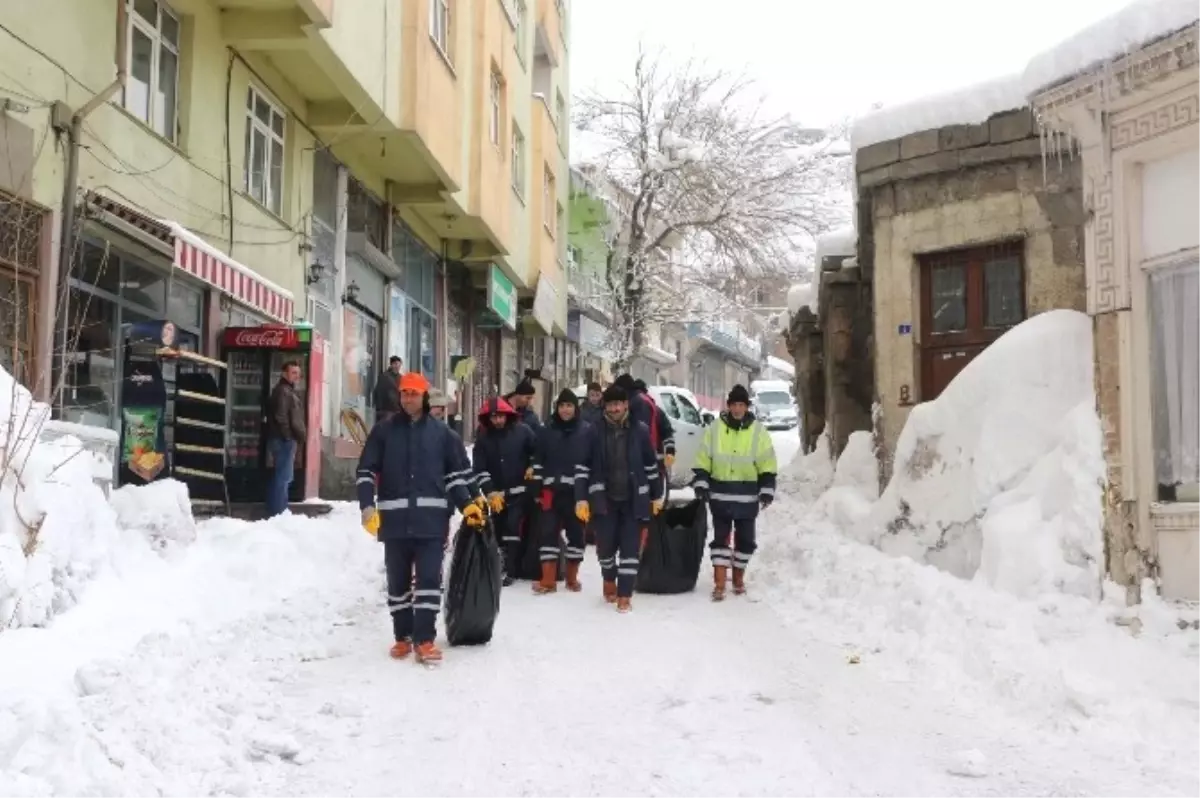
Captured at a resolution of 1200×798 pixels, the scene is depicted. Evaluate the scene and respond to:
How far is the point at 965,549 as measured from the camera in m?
9.52

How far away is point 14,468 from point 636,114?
27.0 meters

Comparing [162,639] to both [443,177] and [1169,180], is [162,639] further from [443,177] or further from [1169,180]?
[443,177]

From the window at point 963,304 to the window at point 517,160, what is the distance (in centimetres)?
1365

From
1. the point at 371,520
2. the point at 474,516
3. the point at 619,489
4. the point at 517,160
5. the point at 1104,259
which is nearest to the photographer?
the point at 371,520

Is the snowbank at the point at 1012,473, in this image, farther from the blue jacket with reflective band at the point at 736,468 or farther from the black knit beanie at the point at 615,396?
the black knit beanie at the point at 615,396

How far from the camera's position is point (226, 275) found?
449 inches

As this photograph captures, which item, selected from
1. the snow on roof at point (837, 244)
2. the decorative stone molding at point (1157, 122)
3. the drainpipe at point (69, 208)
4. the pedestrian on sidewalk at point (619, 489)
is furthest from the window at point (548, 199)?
the decorative stone molding at point (1157, 122)

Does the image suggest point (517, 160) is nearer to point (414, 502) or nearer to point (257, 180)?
point (257, 180)

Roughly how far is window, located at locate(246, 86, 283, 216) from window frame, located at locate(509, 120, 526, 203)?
396 inches

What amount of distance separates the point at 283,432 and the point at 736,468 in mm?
5372

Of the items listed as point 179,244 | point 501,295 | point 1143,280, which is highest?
point 501,295

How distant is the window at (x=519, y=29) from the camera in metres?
25.1

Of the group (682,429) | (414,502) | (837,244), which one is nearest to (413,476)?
(414,502)

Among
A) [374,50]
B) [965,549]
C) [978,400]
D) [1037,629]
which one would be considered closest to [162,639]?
[1037,629]
